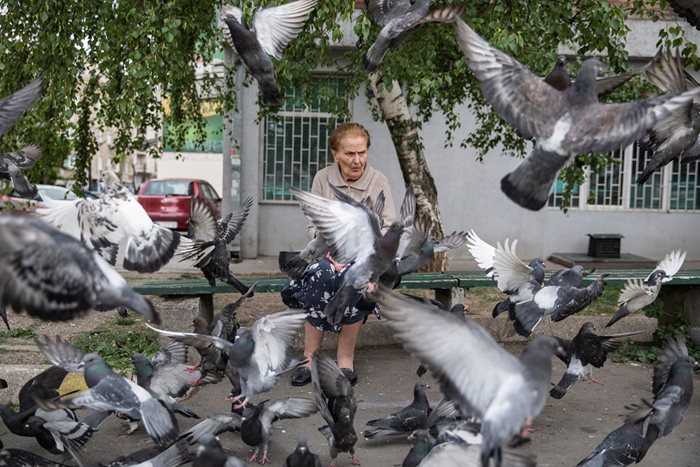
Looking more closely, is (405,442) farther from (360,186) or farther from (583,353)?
(360,186)

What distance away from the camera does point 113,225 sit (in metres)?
4.01

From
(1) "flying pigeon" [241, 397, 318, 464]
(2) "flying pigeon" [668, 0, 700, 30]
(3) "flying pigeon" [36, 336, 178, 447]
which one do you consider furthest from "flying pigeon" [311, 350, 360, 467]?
(2) "flying pigeon" [668, 0, 700, 30]

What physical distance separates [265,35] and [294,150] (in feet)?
26.7

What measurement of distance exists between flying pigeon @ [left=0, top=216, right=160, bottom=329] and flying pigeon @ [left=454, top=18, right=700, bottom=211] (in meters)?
1.52

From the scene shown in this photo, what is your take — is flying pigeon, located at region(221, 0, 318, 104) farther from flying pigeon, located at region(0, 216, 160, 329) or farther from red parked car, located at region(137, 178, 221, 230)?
red parked car, located at region(137, 178, 221, 230)

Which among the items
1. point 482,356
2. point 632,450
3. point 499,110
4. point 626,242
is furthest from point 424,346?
point 626,242

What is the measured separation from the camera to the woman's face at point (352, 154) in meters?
5.15

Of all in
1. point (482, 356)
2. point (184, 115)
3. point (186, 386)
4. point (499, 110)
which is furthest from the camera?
point (184, 115)

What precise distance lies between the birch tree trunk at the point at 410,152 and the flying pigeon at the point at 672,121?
11.2 feet

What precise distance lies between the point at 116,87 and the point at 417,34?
7.95ft

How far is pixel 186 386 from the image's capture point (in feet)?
13.5

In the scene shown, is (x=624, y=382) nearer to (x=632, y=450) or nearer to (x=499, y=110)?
(x=632, y=450)

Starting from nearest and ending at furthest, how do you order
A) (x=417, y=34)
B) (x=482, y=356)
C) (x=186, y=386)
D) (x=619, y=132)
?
(x=482, y=356) < (x=619, y=132) < (x=186, y=386) < (x=417, y=34)

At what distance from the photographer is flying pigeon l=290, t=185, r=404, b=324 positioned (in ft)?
12.3
